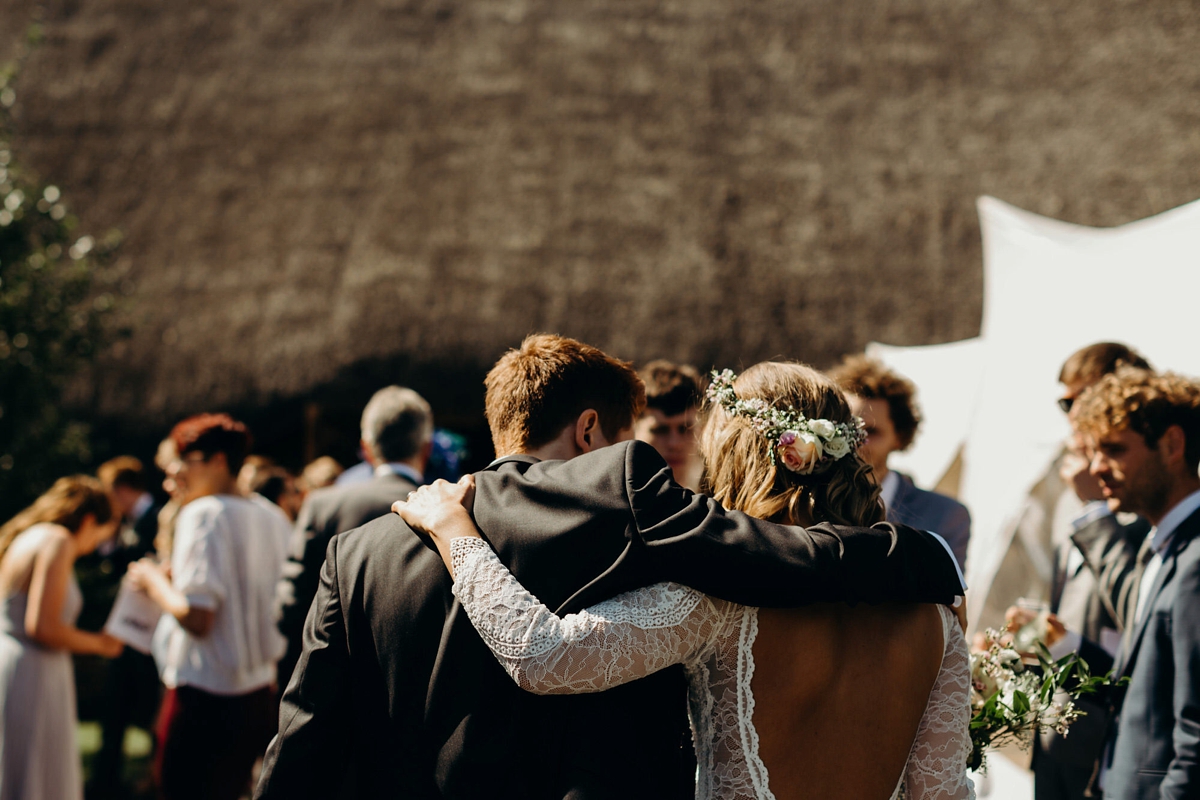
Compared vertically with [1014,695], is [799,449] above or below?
above

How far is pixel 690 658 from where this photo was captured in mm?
1577

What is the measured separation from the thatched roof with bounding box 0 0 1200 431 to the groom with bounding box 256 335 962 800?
6.62 meters

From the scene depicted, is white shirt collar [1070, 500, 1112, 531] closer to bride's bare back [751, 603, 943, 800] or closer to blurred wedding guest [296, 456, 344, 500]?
bride's bare back [751, 603, 943, 800]

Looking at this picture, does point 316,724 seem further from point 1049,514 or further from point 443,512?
point 1049,514

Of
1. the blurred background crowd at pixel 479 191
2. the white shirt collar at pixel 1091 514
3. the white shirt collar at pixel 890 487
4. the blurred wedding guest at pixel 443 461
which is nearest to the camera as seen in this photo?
the white shirt collar at pixel 1091 514

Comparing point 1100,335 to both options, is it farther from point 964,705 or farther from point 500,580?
point 500,580

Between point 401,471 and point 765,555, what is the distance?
7.67 ft

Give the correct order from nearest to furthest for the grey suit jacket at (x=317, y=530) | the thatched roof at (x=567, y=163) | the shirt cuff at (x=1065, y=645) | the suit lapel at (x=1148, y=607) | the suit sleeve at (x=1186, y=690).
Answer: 1. the suit sleeve at (x=1186, y=690)
2. the suit lapel at (x=1148, y=607)
3. the shirt cuff at (x=1065, y=645)
4. the grey suit jacket at (x=317, y=530)
5. the thatched roof at (x=567, y=163)

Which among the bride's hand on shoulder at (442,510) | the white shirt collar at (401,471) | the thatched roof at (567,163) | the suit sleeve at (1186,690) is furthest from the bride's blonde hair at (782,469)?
the thatched roof at (567,163)

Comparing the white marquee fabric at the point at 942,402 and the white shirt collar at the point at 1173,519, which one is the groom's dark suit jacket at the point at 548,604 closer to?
the white shirt collar at the point at 1173,519

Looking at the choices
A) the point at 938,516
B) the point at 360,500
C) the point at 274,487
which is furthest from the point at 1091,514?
the point at 274,487

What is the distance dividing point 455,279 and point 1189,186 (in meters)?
6.78

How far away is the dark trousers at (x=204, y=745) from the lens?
3498 mm

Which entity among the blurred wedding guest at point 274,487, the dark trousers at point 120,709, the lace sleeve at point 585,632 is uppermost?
the lace sleeve at point 585,632
